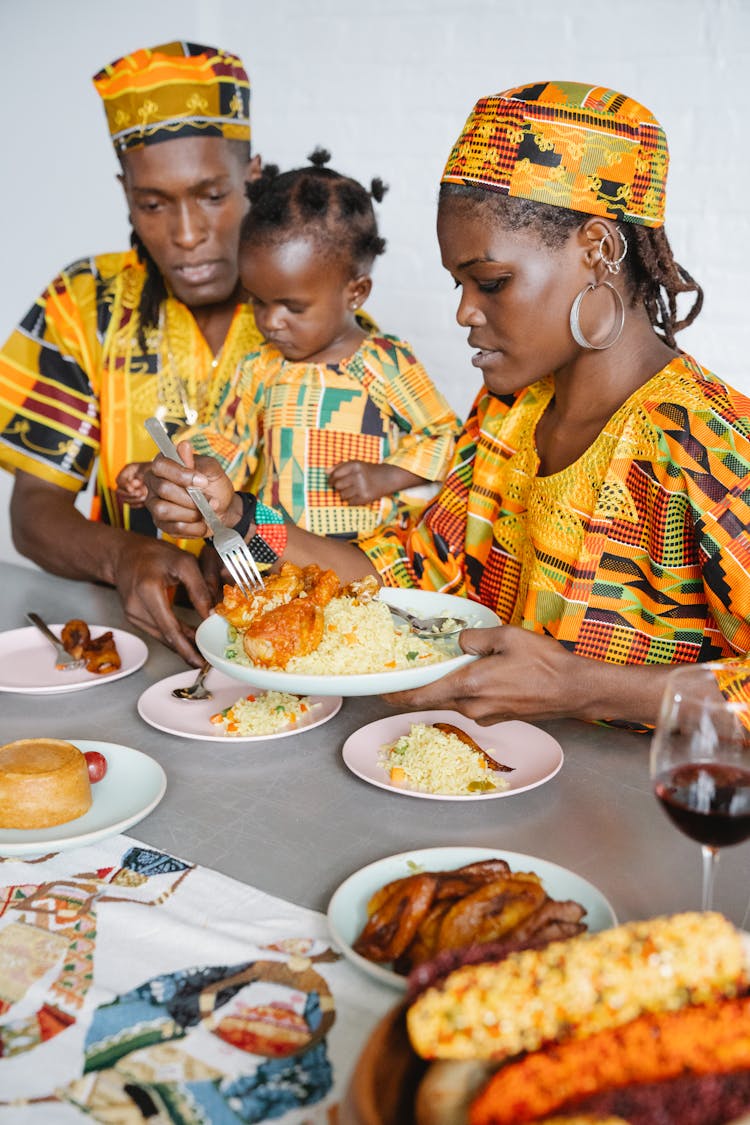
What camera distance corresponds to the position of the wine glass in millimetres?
992

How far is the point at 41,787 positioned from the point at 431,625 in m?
0.67

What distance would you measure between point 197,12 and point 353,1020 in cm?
526

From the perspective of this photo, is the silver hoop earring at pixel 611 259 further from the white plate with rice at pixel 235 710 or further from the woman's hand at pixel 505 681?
the white plate with rice at pixel 235 710

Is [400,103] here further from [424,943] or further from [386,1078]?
[386,1078]

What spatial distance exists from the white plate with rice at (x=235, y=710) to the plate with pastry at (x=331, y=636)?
0.42ft

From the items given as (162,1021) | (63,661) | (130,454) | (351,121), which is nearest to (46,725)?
(63,661)

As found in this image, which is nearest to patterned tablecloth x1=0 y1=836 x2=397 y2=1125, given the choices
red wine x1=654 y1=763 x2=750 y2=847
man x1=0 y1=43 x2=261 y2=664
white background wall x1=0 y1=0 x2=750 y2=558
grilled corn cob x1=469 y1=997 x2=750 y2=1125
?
grilled corn cob x1=469 y1=997 x2=750 y2=1125

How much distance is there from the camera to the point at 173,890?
1.26m

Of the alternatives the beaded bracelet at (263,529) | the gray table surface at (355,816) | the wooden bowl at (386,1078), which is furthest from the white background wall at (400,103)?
the wooden bowl at (386,1078)

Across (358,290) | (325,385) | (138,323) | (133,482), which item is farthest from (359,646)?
(138,323)

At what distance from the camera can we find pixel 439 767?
1.50 metres

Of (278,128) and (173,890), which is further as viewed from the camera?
(278,128)

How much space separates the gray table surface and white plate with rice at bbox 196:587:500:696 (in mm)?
161

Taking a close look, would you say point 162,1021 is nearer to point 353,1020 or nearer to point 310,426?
point 353,1020
